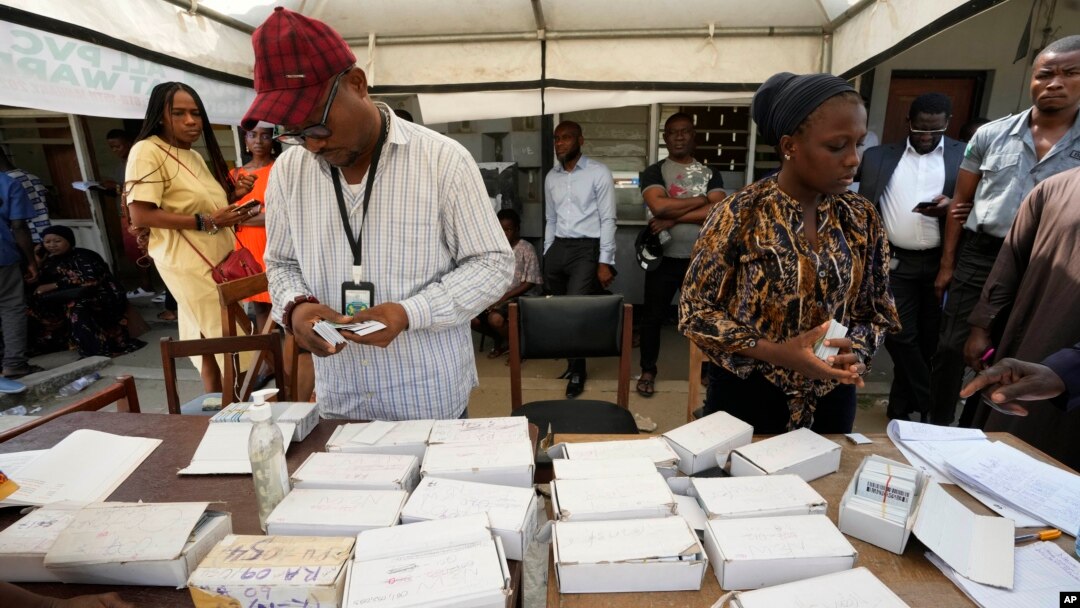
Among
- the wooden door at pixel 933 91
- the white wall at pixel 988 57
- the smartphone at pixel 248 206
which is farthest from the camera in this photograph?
the wooden door at pixel 933 91

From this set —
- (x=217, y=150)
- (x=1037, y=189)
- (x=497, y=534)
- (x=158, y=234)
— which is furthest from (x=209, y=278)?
(x=1037, y=189)

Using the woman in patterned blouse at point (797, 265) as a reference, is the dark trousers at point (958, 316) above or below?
below

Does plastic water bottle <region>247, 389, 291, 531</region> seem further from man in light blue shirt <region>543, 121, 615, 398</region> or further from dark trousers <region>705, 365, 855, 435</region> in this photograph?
man in light blue shirt <region>543, 121, 615, 398</region>

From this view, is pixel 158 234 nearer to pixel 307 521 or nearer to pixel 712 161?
pixel 307 521

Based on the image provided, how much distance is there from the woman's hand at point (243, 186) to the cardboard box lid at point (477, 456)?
269 centimetres

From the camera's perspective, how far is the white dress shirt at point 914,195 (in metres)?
3.18

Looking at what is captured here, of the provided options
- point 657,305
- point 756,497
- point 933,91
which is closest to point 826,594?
point 756,497

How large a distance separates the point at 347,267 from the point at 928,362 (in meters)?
3.81

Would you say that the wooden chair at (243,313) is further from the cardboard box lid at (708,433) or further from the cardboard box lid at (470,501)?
the cardboard box lid at (708,433)

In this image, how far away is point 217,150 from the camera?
302 centimetres

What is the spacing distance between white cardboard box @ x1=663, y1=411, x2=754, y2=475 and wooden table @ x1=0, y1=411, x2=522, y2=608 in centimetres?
52

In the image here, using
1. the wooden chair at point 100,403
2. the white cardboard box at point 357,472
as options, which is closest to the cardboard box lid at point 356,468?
the white cardboard box at point 357,472

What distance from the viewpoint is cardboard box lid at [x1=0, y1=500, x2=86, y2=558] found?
3.23 ft

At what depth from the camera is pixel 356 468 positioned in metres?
Result: 1.23
